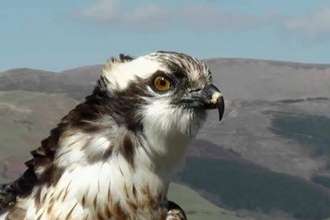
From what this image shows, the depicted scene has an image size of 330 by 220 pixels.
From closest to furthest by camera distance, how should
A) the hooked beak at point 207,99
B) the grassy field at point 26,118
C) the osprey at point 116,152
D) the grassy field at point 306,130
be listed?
1. the osprey at point 116,152
2. the hooked beak at point 207,99
3. the grassy field at point 26,118
4. the grassy field at point 306,130

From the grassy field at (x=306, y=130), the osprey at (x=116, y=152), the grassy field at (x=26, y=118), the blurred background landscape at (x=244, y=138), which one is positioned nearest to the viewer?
the osprey at (x=116, y=152)

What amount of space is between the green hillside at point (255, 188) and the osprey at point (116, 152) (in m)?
50.0

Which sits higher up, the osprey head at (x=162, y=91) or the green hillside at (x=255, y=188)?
the osprey head at (x=162, y=91)

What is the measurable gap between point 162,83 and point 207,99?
444 millimetres

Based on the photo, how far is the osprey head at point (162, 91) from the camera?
8.38m

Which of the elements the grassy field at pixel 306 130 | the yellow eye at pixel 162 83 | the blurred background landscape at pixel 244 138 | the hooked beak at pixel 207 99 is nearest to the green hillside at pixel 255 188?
the blurred background landscape at pixel 244 138

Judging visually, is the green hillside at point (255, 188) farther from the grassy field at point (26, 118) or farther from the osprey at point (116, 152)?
the osprey at point (116, 152)

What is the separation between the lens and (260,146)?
82.2m

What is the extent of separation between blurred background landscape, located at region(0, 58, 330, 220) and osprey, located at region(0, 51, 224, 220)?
2897 centimetres

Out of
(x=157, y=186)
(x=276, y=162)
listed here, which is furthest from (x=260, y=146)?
(x=157, y=186)

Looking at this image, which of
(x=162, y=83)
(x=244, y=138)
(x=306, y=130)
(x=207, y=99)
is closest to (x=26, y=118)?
(x=244, y=138)

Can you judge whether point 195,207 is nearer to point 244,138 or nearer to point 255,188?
point 255,188

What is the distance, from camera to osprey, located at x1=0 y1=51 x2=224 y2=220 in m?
8.30

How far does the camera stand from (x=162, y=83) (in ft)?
28.1
